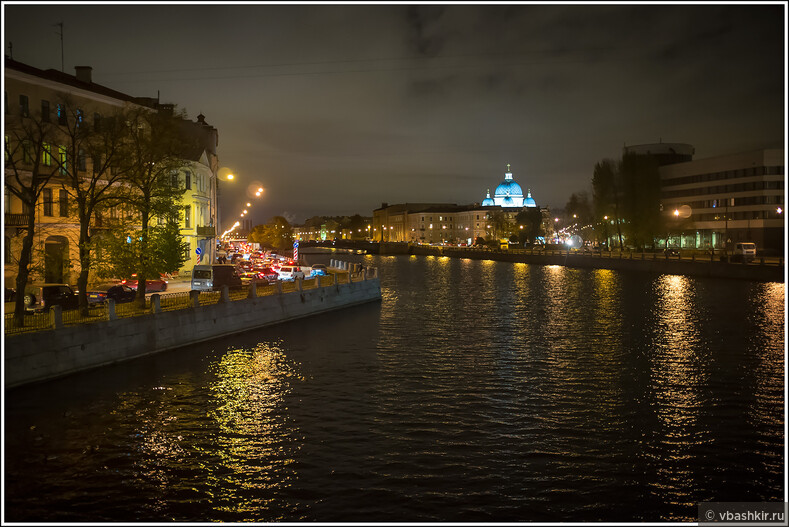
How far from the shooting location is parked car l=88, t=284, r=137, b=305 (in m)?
32.8

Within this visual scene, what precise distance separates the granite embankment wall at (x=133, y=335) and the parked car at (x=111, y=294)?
20.6 ft

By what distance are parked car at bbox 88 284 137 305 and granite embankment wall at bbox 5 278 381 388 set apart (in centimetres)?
627

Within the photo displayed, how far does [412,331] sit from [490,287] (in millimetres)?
31149

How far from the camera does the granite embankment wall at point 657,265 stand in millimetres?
63875

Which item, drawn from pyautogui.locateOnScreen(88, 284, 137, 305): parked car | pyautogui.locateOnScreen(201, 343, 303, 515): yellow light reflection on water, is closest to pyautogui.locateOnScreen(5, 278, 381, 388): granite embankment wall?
pyautogui.locateOnScreen(201, 343, 303, 515): yellow light reflection on water

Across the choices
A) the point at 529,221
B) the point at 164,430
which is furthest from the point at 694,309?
the point at 529,221

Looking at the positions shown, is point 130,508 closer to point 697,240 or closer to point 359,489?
point 359,489

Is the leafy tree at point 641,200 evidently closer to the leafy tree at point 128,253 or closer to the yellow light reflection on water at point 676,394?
the yellow light reflection on water at point 676,394

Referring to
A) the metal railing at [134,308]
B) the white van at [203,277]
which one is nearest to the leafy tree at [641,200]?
the metal railing at [134,308]

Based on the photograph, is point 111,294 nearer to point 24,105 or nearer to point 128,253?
point 128,253

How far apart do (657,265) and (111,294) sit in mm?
67164

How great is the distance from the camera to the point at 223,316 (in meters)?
31.8

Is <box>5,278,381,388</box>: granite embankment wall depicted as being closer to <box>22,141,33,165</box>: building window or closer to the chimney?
<box>22,141,33,165</box>: building window

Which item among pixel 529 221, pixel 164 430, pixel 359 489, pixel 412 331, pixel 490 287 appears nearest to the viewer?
pixel 359 489
